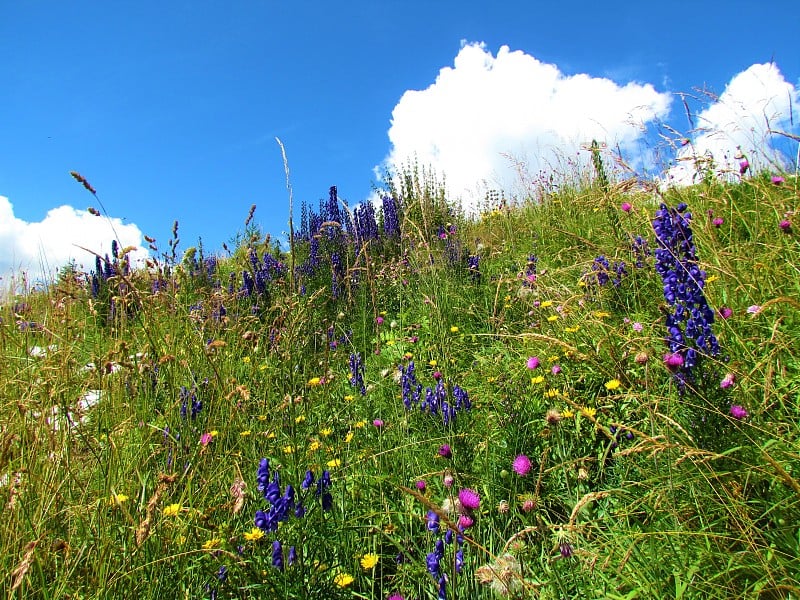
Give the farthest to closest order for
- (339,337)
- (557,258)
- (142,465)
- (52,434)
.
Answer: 1. (557,258)
2. (339,337)
3. (142,465)
4. (52,434)

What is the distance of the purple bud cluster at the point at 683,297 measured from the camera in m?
1.75

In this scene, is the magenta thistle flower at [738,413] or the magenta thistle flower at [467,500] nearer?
the magenta thistle flower at [467,500]

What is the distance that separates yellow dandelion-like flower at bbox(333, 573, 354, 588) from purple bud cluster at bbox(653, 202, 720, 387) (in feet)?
4.12

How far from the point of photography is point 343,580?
55.7 inches

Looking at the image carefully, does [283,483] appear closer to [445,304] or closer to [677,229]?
[677,229]

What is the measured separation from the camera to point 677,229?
76.2 inches

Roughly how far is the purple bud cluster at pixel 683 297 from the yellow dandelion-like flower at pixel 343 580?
4.12 ft

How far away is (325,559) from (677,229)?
1.78 meters

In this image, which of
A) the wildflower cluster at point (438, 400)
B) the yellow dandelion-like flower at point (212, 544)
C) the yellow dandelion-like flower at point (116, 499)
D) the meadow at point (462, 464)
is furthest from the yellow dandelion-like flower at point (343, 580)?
the wildflower cluster at point (438, 400)

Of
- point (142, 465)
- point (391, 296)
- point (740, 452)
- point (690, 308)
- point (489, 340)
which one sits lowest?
point (740, 452)

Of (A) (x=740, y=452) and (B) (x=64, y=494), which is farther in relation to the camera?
(B) (x=64, y=494)

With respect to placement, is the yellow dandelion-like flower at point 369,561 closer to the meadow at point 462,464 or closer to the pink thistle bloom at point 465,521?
the meadow at point 462,464

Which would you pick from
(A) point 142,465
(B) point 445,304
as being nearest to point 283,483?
(A) point 142,465

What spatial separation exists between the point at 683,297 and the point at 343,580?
153 centimetres
